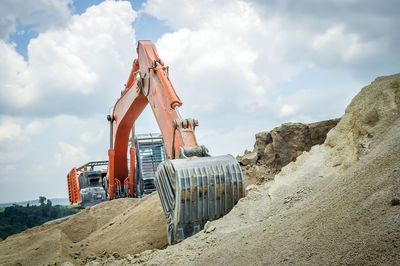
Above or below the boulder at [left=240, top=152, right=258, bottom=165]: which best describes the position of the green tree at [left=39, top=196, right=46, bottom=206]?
below

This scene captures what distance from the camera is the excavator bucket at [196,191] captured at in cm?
537

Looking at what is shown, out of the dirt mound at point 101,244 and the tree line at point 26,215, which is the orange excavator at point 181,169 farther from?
the tree line at point 26,215

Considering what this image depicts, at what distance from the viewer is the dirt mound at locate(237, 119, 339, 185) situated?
31.2ft

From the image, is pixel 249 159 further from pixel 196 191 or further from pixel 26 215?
pixel 26 215

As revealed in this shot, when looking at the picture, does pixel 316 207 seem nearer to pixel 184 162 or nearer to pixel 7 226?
pixel 184 162

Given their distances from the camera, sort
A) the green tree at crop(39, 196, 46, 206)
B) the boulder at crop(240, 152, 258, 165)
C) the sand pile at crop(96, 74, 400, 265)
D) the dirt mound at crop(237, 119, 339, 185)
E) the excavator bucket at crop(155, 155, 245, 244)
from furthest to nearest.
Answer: the green tree at crop(39, 196, 46, 206), the boulder at crop(240, 152, 258, 165), the dirt mound at crop(237, 119, 339, 185), the excavator bucket at crop(155, 155, 245, 244), the sand pile at crop(96, 74, 400, 265)

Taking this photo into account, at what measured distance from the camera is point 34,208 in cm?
2411

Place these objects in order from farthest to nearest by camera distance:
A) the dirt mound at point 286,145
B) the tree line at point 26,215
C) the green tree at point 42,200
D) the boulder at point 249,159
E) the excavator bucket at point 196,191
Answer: the green tree at point 42,200 < the tree line at point 26,215 < the boulder at point 249,159 < the dirt mound at point 286,145 < the excavator bucket at point 196,191

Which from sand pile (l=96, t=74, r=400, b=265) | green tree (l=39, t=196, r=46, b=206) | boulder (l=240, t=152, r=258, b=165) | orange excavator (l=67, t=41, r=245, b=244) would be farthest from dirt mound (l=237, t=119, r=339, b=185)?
green tree (l=39, t=196, r=46, b=206)

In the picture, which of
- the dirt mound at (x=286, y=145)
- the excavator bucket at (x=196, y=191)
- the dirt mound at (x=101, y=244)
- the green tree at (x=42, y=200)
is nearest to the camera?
the excavator bucket at (x=196, y=191)

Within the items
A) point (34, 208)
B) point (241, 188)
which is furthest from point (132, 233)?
point (34, 208)

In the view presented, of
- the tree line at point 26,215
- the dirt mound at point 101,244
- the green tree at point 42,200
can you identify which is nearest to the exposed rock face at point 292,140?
the dirt mound at point 101,244

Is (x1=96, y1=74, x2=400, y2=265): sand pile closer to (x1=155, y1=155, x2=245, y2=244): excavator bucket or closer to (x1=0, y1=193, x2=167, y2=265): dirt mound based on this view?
(x1=155, y1=155, x2=245, y2=244): excavator bucket

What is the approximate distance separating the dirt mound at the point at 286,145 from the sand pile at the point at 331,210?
3639mm
